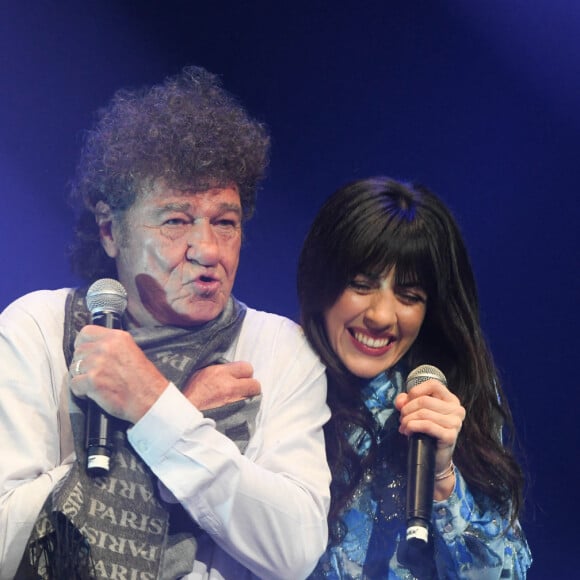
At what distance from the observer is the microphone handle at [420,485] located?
6.44 feet

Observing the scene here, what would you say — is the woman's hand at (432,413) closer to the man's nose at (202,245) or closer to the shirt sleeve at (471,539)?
the shirt sleeve at (471,539)

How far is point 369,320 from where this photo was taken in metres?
2.40

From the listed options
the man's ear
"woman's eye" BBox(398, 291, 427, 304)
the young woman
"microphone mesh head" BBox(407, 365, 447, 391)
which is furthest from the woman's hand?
the man's ear

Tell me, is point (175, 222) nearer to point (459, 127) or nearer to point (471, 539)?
point (471, 539)

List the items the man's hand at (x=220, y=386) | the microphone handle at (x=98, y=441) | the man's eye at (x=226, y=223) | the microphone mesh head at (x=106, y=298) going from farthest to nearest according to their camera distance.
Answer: the man's eye at (x=226, y=223) < the man's hand at (x=220, y=386) < the microphone mesh head at (x=106, y=298) < the microphone handle at (x=98, y=441)

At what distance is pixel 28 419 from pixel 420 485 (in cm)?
80

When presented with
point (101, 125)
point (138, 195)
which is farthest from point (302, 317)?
point (101, 125)

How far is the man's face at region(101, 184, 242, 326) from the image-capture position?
88.1 inches

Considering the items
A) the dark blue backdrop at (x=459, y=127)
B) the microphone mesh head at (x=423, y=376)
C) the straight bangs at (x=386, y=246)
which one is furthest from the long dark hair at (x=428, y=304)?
the dark blue backdrop at (x=459, y=127)

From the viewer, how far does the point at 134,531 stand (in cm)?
204

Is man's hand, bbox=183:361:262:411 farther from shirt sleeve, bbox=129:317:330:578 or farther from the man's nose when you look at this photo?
the man's nose

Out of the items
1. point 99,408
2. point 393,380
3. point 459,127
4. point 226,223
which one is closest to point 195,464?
point 99,408

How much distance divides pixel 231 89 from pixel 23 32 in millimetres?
615

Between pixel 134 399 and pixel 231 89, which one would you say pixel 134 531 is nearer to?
pixel 134 399
